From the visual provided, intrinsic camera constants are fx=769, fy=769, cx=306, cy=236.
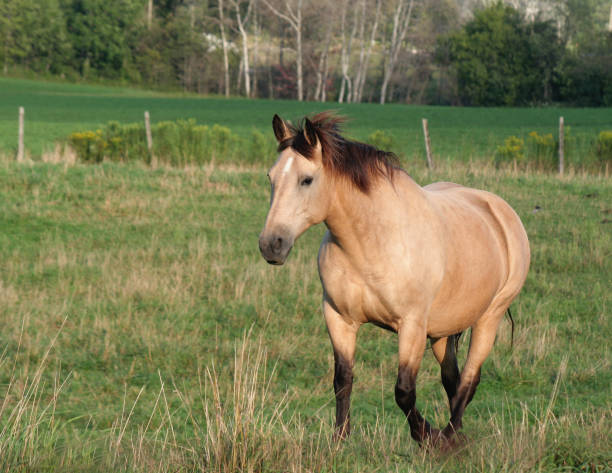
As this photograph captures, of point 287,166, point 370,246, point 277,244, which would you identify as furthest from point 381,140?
point 277,244

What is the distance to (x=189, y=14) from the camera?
270 feet

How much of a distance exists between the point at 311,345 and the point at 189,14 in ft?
258

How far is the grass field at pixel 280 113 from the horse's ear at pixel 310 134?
73.1 feet

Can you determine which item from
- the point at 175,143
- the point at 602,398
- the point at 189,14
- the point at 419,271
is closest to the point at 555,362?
the point at 602,398

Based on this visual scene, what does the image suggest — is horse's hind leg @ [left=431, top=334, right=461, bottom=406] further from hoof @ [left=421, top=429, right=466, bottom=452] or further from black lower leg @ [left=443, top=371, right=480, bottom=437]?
hoof @ [left=421, top=429, right=466, bottom=452]

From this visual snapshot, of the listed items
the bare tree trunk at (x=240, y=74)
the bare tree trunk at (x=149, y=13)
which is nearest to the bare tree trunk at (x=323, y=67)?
the bare tree trunk at (x=240, y=74)

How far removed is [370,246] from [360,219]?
0.17 meters

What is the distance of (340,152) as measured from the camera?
4344 mm

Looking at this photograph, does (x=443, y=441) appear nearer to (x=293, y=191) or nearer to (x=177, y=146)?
(x=293, y=191)

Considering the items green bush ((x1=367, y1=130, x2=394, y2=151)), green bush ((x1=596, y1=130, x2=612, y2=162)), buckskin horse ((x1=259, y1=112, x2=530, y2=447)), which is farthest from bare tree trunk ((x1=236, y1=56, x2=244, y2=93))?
buckskin horse ((x1=259, y1=112, x2=530, y2=447))

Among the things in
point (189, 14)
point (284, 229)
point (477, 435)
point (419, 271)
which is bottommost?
point (477, 435)

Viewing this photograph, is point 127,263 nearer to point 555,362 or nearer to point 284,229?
point 555,362

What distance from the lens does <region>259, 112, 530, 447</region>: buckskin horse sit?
4.07m

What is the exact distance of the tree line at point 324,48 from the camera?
66375 mm
